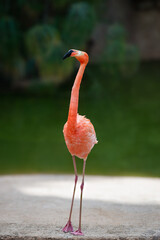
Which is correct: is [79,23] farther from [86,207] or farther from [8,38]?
[86,207]

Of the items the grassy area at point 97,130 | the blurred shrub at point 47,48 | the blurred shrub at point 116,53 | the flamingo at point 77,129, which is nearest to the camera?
the flamingo at point 77,129

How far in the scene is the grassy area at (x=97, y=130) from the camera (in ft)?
17.4

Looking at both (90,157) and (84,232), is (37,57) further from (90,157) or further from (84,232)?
(84,232)

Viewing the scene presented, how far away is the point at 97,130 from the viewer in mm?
6797

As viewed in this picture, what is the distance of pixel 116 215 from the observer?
2.90 metres

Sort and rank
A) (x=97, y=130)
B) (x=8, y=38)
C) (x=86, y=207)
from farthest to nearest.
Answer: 1. (x=8, y=38)
2. (x=97, y=130)
3. (x=86, y=207)

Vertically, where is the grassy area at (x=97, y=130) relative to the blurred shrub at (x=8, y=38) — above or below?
below

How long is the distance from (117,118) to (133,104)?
1141 mm

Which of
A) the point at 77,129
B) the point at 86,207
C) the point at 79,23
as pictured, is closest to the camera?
Result: the point at 77,129

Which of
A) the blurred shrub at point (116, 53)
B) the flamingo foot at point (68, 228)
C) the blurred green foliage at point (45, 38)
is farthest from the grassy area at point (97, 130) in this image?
the flamingo foot at point (68, 228)

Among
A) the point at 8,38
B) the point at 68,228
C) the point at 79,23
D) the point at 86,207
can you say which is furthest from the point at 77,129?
the point at 8,38

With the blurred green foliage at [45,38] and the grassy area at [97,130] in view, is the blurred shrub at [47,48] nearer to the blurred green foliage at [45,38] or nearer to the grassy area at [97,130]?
the blurred green foliage at [45,38]

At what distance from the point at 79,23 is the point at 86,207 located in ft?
18.3

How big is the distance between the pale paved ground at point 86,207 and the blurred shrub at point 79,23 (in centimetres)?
452
